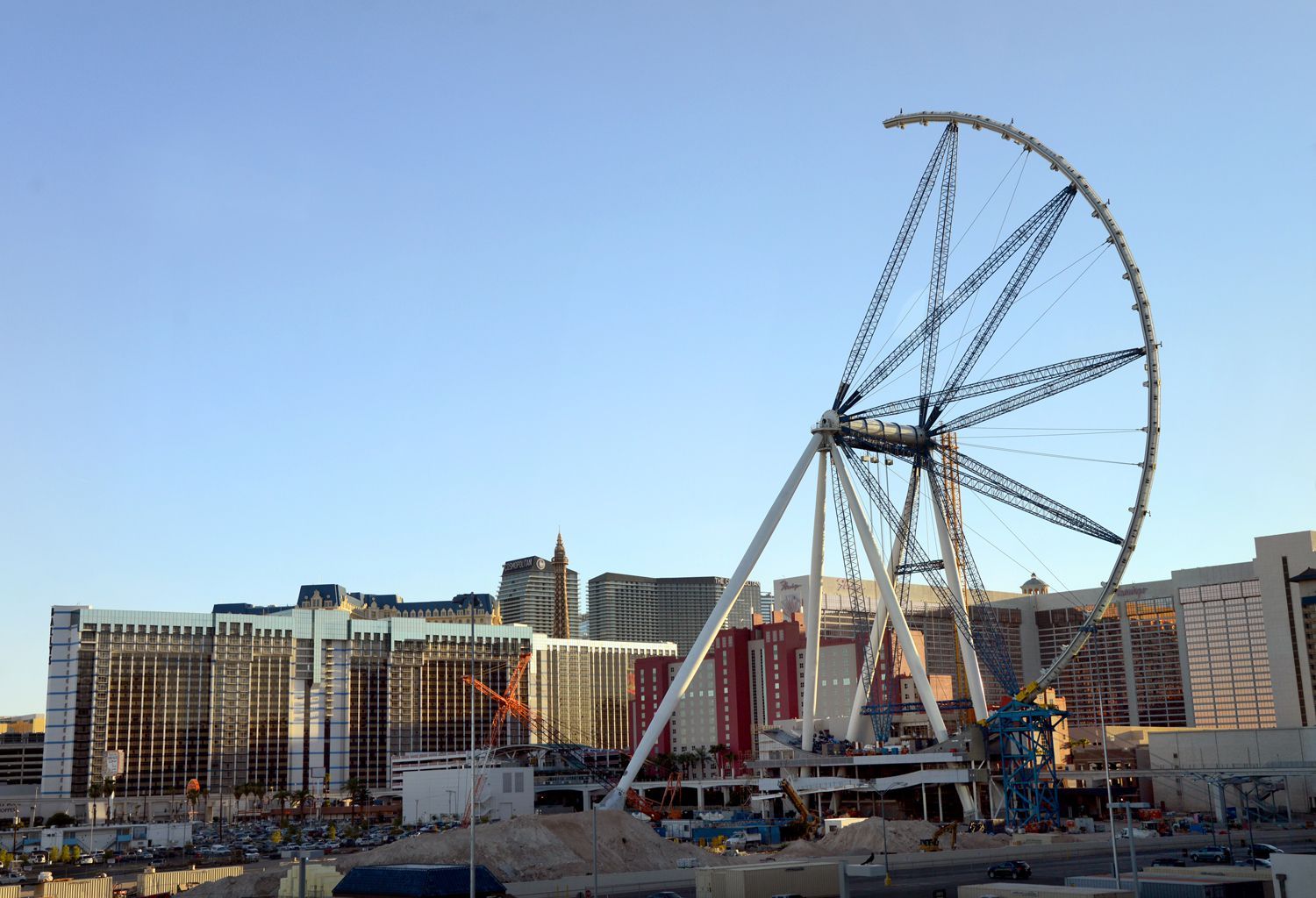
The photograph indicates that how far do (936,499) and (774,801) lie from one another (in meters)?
53.4

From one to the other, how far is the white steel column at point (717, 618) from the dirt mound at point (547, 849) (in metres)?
8.54

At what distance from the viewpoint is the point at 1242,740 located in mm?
135000

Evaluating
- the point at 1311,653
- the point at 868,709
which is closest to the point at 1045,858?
the point at 868,709

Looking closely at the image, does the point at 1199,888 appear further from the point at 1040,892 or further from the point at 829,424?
the point at 829,424

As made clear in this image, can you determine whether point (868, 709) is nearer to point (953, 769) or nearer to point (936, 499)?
point (953, 769)

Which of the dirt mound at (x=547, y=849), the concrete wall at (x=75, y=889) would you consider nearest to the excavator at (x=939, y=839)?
the dirt mound at (x=547, y=849)

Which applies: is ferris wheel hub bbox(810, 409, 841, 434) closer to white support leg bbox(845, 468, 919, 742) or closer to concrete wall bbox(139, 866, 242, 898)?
white support leg bbox(845, 468, 919, 742)

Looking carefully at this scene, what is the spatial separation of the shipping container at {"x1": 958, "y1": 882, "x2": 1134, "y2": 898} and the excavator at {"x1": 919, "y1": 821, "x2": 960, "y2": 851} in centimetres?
4507

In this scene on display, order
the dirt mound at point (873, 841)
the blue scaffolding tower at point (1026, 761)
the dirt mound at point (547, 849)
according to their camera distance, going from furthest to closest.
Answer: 1. the blue scaffolding tower at point (1026, 761)
2. the dirt mound at point (873, 841)
3. the dirt mound at point (547, 849)

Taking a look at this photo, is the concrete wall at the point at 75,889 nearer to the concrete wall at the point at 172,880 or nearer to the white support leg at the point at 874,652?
the concrete wall at the point at 172,880

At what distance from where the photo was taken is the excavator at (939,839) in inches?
3753

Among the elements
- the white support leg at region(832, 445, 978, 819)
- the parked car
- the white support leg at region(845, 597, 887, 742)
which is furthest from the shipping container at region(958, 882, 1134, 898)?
the white support leg at region(845, 597, 887, 742)

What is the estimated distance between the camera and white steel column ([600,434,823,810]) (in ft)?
326

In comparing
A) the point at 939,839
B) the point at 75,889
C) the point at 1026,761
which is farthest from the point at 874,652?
the point at 75,889
